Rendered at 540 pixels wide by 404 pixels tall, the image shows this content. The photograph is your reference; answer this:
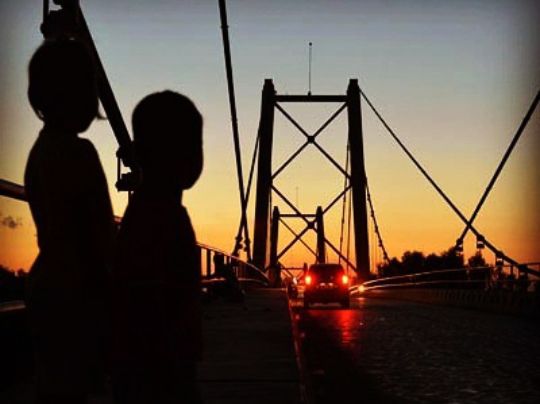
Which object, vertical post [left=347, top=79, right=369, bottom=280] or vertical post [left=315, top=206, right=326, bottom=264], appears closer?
vertical post [left=347, top=79, right=369, bottom=280]

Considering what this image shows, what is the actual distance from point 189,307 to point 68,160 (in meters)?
0.46

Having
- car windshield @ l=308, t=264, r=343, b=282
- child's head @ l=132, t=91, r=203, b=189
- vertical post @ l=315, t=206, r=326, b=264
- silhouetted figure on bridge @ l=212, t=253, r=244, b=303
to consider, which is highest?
vertical post @ l=315, t=206, r=326, b=264

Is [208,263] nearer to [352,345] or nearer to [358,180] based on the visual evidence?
[352,345]

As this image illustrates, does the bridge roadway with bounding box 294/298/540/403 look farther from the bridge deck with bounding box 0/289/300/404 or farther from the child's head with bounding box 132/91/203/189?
the child's head with bounding box 132/91/203/189

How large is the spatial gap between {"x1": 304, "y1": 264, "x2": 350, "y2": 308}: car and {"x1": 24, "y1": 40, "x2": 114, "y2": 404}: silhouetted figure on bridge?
833 inches

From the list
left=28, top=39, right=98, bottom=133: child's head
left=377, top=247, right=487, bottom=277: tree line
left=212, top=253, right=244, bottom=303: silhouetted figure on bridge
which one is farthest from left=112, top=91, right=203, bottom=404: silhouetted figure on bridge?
left=377, top=247, right=487, bottom=277: tree line

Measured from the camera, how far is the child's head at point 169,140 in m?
2.47

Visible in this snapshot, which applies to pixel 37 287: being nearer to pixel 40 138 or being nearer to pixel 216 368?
pixel 40 138

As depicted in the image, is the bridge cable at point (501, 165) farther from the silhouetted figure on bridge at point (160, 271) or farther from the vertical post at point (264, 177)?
the silhouetted figure on bridge at point (160, 271)

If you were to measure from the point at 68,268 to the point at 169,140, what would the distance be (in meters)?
0.41

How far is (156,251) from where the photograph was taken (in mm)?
2414

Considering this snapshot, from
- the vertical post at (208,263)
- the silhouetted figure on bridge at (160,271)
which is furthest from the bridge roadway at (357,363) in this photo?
the silhouetted figure on bridge at (160,271)

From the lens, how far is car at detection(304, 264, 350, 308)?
23.8m

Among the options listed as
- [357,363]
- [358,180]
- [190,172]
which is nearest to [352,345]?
[357,363]
